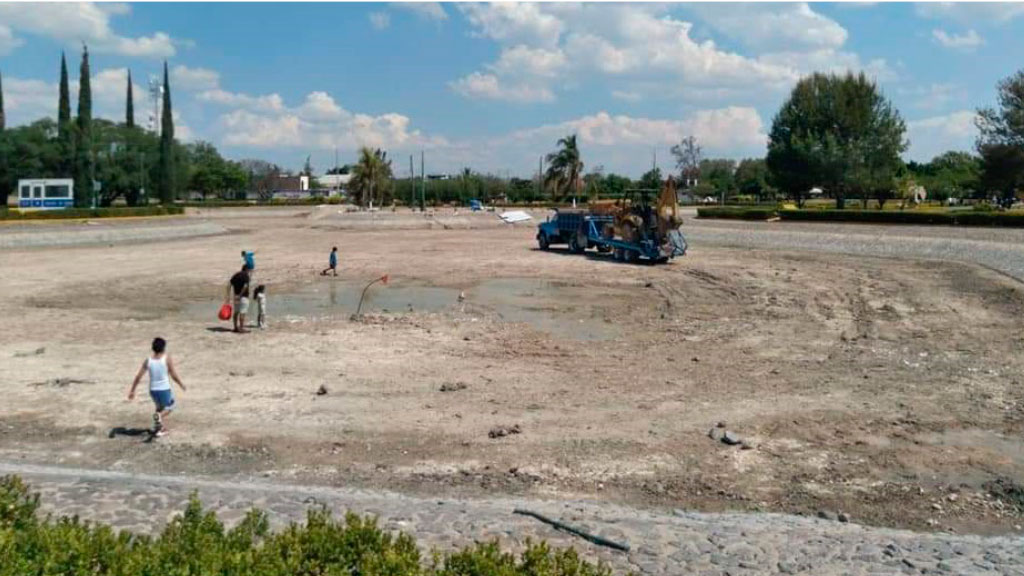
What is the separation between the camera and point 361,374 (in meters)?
13.8

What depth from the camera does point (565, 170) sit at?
374 feet

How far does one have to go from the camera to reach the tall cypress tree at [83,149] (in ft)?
226

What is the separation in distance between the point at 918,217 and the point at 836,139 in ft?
81.5

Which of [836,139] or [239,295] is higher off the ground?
[836,139]

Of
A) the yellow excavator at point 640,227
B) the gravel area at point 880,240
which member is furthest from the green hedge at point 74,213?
the gravel area at point 880,240

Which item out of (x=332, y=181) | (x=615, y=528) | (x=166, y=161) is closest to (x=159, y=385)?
(x=615, y=528)

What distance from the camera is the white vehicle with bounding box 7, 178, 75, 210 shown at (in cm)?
6431

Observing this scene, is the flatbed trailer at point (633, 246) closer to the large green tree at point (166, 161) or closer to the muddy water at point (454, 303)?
the muddy water at point (454, 303)

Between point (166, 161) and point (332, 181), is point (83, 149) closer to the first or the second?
point (166, 161)

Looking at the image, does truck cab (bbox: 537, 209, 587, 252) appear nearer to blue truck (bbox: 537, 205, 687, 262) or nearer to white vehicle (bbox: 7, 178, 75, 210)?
blue truck (bbox: 537, 205, 687, 262)

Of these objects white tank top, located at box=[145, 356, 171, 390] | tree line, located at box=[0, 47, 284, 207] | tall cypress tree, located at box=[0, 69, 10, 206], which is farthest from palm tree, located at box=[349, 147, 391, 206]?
white tank top, located at box=[145, 356, 171, 390]

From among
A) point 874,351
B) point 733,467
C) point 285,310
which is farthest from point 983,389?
point 285,310

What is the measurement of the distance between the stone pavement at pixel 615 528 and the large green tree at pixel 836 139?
6346 cm

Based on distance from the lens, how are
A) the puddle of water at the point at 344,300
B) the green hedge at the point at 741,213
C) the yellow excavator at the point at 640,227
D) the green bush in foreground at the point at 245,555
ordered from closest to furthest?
the green bush in foreground at the point at 245,555, the puddle of water at the point at 344,300, the yellow excavator at the point at 640,227, the green hedge at the point at 741,213
